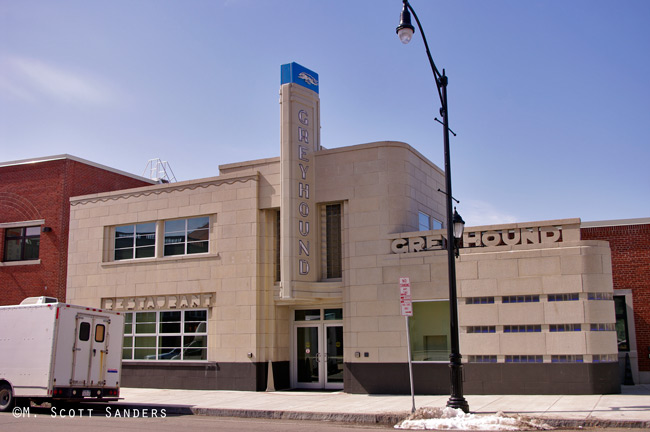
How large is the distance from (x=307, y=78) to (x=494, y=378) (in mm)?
11118

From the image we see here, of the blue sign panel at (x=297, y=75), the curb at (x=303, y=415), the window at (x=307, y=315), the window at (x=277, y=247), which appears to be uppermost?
the blue sign panel at (x=297, y=75)

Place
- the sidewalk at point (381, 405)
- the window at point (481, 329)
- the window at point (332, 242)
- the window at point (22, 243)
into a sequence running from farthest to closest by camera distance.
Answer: the window at point (22, 243) < the window at point (332, 242) < the window at point (481, 329) < the sidewalk at point (381, 405)

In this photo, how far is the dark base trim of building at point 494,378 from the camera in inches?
651

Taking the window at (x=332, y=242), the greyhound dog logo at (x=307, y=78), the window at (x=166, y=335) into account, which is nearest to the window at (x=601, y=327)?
the window at (x=332, y=242)

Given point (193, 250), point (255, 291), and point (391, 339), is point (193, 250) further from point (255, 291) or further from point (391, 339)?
point (391, 339)

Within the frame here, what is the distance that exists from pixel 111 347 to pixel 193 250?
5842 mm

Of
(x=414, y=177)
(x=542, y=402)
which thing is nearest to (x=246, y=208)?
(x=414, y=177)

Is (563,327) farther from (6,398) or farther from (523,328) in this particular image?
(6,398)

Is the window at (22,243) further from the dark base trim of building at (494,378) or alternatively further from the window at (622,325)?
the window at (622,325)

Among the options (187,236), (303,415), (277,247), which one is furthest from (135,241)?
(303,415)

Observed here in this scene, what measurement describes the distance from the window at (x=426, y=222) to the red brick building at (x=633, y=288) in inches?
239

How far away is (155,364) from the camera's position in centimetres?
2261

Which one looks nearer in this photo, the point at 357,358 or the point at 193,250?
the point at 357,358

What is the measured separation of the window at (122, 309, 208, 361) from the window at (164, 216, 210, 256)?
7.18ft
